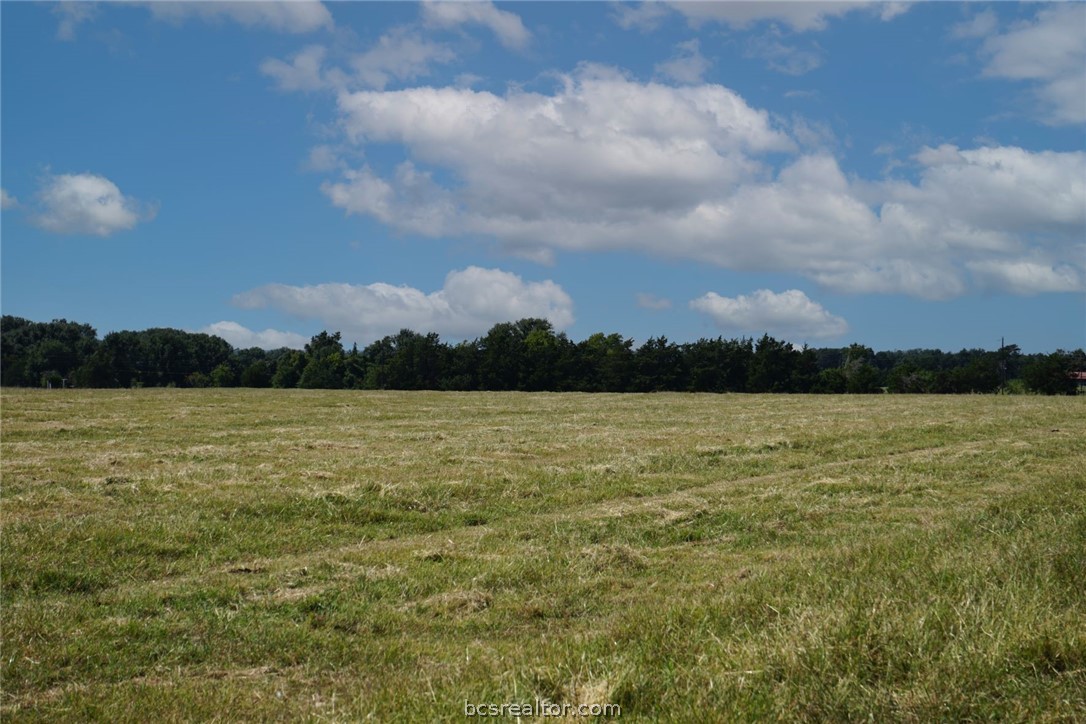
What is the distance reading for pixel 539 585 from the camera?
9.61 meters

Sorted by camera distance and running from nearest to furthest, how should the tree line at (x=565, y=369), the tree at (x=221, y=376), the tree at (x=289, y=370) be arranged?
the tree line at (x=565, y=369), the tree at (x=221, y=376), the tree at (x=289, y=370)

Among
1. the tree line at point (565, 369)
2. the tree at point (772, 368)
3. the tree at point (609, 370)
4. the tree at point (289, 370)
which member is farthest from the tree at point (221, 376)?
the tree at point (772, 368)

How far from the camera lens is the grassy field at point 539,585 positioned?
5.75 m

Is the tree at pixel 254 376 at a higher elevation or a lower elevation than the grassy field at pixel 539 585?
higher

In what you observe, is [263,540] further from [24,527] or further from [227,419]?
[227,419]

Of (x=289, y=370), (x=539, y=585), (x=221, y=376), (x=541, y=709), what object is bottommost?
(x=539, y=585)

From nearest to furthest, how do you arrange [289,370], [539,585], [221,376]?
[539,585] < [221,376] < [289,370]

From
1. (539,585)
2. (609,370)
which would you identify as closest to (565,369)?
(609,370)

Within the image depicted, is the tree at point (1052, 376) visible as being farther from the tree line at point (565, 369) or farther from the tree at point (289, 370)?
the tree at point (289, 370)

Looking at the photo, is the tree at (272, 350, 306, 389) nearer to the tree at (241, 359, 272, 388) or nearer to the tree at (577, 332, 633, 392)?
the tree at (241, 359, 272, 388)

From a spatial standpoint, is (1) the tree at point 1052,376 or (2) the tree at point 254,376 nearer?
(1) the tree at point 1052,376

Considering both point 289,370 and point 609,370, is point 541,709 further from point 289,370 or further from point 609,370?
point 289,370

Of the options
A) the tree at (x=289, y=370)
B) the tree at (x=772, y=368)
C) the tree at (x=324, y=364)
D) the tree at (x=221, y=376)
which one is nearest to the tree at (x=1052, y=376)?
the tree at (x=772, y=368)

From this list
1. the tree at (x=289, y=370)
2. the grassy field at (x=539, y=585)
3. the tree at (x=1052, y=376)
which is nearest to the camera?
the grassy field at (x=539, y=585)
